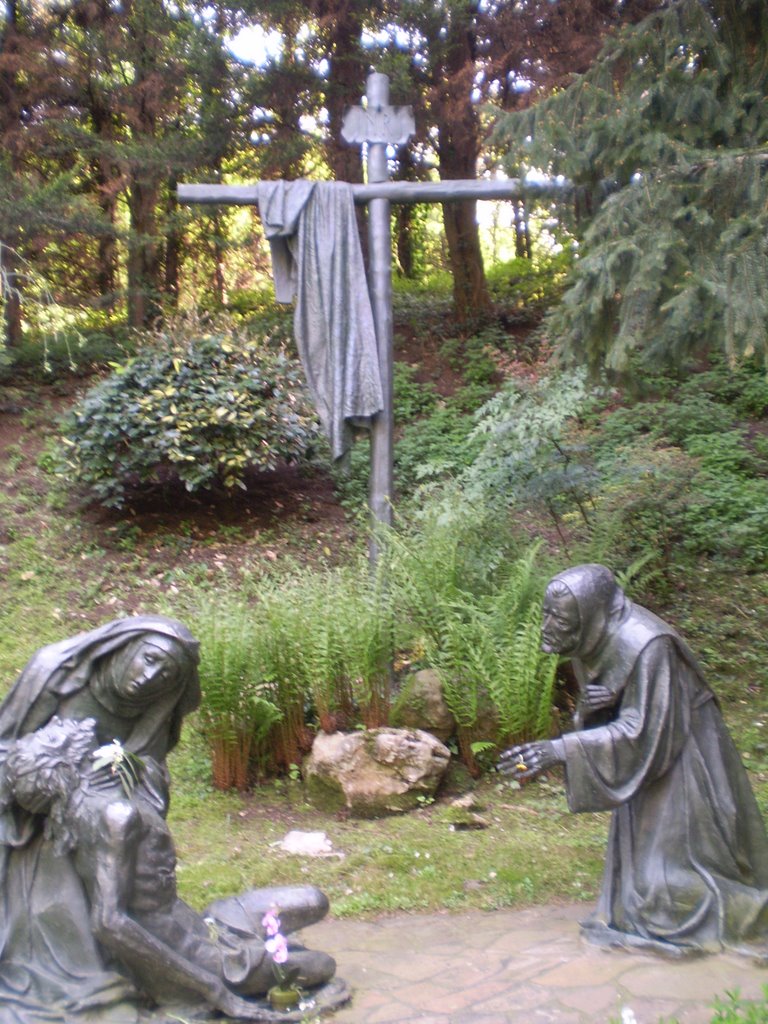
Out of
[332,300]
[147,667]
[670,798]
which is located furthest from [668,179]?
[147,667]

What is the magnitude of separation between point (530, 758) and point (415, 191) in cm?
469

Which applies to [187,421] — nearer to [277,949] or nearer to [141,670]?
[141,670]

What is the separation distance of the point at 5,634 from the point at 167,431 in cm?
233

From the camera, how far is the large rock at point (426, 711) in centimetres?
675

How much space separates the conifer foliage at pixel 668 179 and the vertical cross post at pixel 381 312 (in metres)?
0.98

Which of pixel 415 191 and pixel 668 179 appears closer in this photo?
pixel 668 179

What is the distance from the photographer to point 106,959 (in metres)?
3.51

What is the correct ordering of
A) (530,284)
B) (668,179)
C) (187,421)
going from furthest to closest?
(530,284)
(187,421)
(668,179)

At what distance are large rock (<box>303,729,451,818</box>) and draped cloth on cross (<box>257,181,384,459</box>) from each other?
2.08 metres

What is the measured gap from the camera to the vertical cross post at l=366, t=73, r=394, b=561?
7.34 metres

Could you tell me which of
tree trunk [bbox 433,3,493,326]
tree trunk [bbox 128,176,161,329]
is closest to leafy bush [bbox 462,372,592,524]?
tree trunk [bbox 433,3,493,326]

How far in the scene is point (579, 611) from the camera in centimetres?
415

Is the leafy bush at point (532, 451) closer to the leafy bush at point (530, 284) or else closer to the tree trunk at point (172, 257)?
the leafy bush at point (530, 284)

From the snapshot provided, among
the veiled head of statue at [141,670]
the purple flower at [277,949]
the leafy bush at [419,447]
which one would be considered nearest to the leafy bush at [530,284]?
the leafy bush at [419,447]
